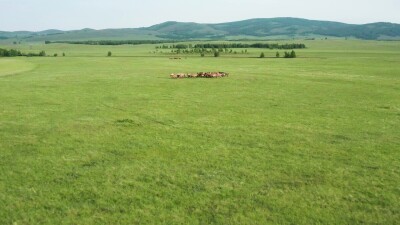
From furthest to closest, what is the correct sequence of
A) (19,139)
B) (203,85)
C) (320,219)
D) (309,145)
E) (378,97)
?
1. (203,85)
2. (378,97)
3. (19,139)
4. (309,145)
5. (320,219)

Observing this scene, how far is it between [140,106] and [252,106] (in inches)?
297

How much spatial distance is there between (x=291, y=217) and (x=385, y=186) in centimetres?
392

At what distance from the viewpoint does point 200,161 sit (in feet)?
49.1

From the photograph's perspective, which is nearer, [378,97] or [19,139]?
[19,139]

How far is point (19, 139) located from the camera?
18359 mm

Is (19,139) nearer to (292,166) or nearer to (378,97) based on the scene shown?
(292,166)

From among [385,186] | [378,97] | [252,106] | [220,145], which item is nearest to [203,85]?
[252,106]

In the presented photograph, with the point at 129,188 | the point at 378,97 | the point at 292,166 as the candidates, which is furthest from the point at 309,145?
the point at 378,97

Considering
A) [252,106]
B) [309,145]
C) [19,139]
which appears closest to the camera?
[309,145]

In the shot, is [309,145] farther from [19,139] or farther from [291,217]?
[19,139]

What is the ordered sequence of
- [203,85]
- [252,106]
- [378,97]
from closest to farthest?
[252,106] < [378,97] < [203,85]

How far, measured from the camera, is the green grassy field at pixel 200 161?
36.0 ft

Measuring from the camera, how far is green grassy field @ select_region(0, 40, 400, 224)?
10969mm

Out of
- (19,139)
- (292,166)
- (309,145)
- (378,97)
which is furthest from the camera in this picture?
(378,97)
